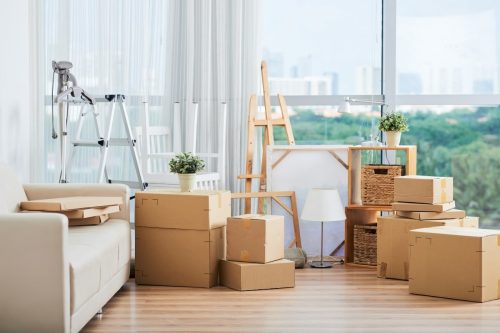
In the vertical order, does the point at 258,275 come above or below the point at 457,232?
below

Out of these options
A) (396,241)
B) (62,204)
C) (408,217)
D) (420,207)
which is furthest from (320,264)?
(62,204)

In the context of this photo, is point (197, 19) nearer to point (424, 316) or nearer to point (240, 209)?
point (240, 209)

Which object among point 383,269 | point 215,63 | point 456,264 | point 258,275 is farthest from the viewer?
point 215,63

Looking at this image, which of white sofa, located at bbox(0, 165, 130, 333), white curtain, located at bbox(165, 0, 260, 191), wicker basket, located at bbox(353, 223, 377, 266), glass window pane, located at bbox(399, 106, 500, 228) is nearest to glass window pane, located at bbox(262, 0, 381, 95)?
white curtain, located at bbox(165, 0, 260, 191)

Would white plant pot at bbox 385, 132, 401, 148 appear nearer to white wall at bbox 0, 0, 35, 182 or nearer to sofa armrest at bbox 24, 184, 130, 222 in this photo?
sofa armrest at bbox 24, 184, 130, 222

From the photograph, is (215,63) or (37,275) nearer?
(37,275)

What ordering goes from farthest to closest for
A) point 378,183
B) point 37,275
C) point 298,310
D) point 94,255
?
1. point 378,183
2. point 298,310
3. point 94,255
4. point 37,275

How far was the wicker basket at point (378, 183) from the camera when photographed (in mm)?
5684

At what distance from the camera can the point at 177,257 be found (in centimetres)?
494

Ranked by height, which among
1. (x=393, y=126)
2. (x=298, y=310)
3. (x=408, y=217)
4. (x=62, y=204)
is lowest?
(x=298, y=310)

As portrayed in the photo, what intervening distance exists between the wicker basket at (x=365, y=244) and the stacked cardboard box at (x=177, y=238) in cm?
120

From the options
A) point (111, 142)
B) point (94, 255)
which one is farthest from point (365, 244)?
point (94, 255)

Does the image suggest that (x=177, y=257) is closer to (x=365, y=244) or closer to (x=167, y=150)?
(x=365, y=244)

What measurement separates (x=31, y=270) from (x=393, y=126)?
3.07m
